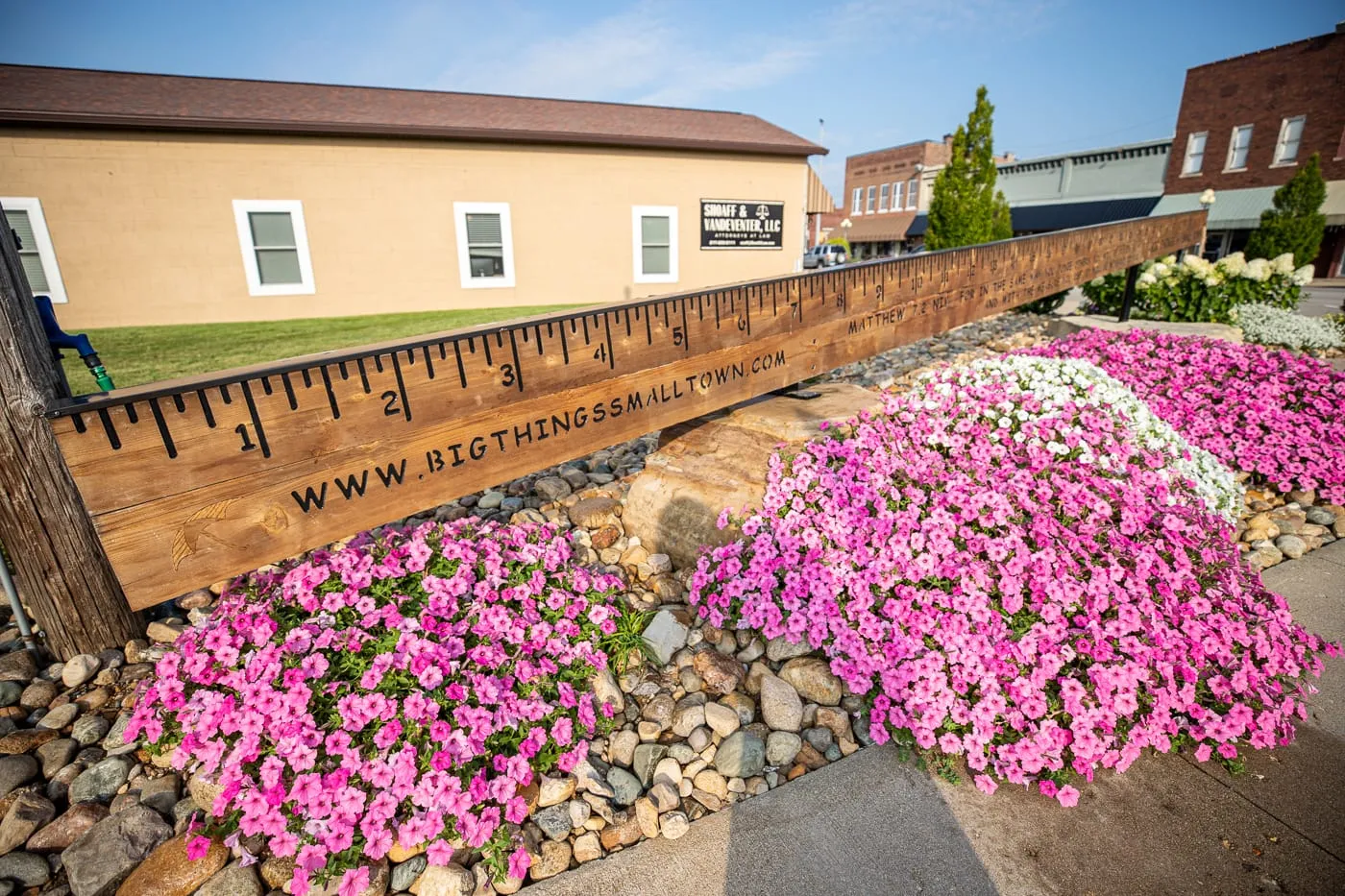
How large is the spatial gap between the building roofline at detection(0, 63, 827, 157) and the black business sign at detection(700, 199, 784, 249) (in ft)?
3.98

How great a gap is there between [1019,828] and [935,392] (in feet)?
7.06

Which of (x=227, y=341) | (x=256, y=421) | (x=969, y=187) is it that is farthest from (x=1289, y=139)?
(x=227, y=341)

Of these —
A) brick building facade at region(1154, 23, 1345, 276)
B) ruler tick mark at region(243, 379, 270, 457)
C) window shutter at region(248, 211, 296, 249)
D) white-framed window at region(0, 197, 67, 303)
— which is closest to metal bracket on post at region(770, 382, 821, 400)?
ruler tick mark at region(243, 379, 270, 457)

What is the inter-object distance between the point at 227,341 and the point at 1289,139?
3726 cm

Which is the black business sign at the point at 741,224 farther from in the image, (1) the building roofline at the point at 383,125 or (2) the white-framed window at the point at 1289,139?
(2) the white-framed window at the point at 1289,139

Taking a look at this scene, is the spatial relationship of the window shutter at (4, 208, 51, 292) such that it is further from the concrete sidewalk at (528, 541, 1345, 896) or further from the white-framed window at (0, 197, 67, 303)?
the concrete sidewalk at (528, 541, 1345, 896)

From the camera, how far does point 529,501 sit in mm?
3926

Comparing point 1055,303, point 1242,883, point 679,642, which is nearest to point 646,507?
point 679,642

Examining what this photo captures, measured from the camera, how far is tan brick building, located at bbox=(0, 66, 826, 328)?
10.5 m

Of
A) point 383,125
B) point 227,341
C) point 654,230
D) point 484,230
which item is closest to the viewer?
point 227,341

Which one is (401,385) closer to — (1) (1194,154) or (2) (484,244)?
(2) (484,244)

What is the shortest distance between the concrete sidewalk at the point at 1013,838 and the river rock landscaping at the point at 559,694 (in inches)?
3.6

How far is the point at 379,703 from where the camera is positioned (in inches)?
72.1

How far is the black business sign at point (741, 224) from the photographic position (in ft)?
48.8
